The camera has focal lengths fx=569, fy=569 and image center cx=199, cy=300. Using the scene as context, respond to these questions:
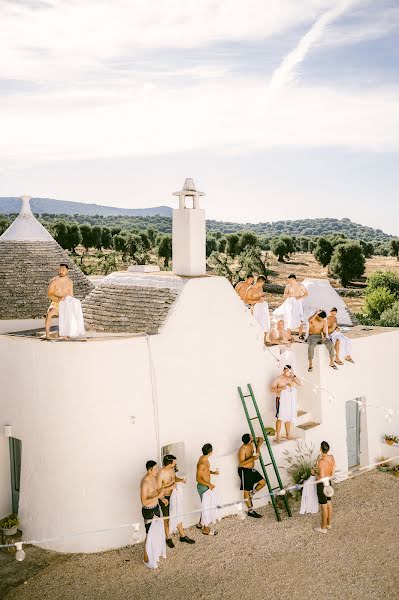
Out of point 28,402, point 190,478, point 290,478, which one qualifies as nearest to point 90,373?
point 28,402

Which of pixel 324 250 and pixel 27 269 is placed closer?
pixel 27 269

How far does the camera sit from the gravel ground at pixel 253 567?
9.59m

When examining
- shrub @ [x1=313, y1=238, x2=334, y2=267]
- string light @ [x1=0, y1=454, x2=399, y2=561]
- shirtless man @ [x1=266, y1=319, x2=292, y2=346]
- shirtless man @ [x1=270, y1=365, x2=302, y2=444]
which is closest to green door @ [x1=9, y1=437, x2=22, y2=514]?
string light @ [x1=0, y1=454, x2=399, y2=561]

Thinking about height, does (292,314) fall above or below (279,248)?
below

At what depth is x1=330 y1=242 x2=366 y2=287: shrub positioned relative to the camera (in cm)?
5428

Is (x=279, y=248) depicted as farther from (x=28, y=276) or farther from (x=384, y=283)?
(x=28, y=276)

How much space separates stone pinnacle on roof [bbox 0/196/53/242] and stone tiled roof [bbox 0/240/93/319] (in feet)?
0.49

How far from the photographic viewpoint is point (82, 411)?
10.8 m

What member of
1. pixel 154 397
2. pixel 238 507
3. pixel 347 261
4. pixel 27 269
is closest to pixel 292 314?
pixel 154 397

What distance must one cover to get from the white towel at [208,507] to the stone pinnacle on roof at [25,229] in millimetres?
8283

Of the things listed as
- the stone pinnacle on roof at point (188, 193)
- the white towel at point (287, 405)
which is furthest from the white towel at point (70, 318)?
the white towel at point (287, 405)

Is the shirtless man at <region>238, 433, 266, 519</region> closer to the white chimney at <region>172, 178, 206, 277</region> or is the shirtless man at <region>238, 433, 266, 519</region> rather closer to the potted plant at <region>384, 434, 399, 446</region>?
the white chimney at <region>172, 178, 206, 277</region>

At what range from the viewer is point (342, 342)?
1409 cm

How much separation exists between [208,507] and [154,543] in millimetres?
1600
